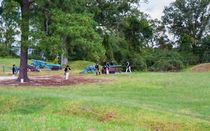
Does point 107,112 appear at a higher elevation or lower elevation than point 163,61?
lower

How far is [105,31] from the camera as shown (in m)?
33.0

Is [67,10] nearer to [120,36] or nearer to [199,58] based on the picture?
[120,36]

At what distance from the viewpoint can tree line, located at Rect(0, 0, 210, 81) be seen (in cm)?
1605

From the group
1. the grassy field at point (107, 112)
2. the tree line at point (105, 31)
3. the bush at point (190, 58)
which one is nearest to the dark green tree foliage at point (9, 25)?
the tree line at point (105, 31)

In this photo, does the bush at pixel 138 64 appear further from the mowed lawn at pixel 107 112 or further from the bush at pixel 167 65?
the mowed lawn at pixel 107 112

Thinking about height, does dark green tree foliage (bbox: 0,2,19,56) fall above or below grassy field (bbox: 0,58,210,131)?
above

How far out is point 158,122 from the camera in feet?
24.9

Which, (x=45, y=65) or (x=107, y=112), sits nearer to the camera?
(x=107, y=112)

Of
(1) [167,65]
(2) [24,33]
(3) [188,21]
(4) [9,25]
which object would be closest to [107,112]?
(2) [24,33]

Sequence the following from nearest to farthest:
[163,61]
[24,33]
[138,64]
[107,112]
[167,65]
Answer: [107,112], [24,33], [138,64], [167,65], [163,61]

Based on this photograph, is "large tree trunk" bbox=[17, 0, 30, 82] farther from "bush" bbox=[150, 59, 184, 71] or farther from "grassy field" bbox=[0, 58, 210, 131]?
"bush" bbox=[150, 59, 184, 71]

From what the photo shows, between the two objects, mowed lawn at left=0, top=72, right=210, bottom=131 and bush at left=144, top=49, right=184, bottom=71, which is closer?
mowed lawn at left=0, top=72, right=210, bottom=131

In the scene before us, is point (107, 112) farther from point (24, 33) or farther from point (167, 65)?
point (167, 65)

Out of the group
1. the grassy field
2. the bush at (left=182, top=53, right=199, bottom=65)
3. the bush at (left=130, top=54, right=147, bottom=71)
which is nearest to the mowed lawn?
the grassy field
